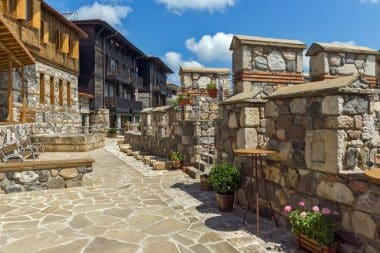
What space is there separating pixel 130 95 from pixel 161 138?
2607cm

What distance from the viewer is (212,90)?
1014 cm

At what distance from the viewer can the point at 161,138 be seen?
13047mm

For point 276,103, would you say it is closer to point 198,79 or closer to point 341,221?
point 341,221

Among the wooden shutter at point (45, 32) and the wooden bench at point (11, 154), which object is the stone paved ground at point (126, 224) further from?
the wooden shutter at point (45, 32)

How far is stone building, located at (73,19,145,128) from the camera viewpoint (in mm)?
27359

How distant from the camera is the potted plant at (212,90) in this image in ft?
33.0

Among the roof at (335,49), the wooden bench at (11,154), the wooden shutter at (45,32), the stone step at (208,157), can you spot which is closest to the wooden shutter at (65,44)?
the wooden shutter at (45,32)

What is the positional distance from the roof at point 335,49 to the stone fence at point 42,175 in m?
6.02

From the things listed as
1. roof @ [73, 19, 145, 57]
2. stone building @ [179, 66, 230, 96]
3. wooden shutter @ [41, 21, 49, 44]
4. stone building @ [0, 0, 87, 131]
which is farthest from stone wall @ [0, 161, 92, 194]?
roof @ [73, 19, 145, 57]

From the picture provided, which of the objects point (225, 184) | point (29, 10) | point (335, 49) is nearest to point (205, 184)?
point (225, 184)

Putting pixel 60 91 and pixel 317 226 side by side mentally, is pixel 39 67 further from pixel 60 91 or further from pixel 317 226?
pixel 317 226

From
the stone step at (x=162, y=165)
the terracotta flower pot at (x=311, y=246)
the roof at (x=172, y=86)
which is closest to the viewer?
the terracotta flower pot at (x=311, y=246)

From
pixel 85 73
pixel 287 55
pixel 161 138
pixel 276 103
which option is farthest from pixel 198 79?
pixel 85 73

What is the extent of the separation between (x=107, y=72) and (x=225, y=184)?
27.3 m
